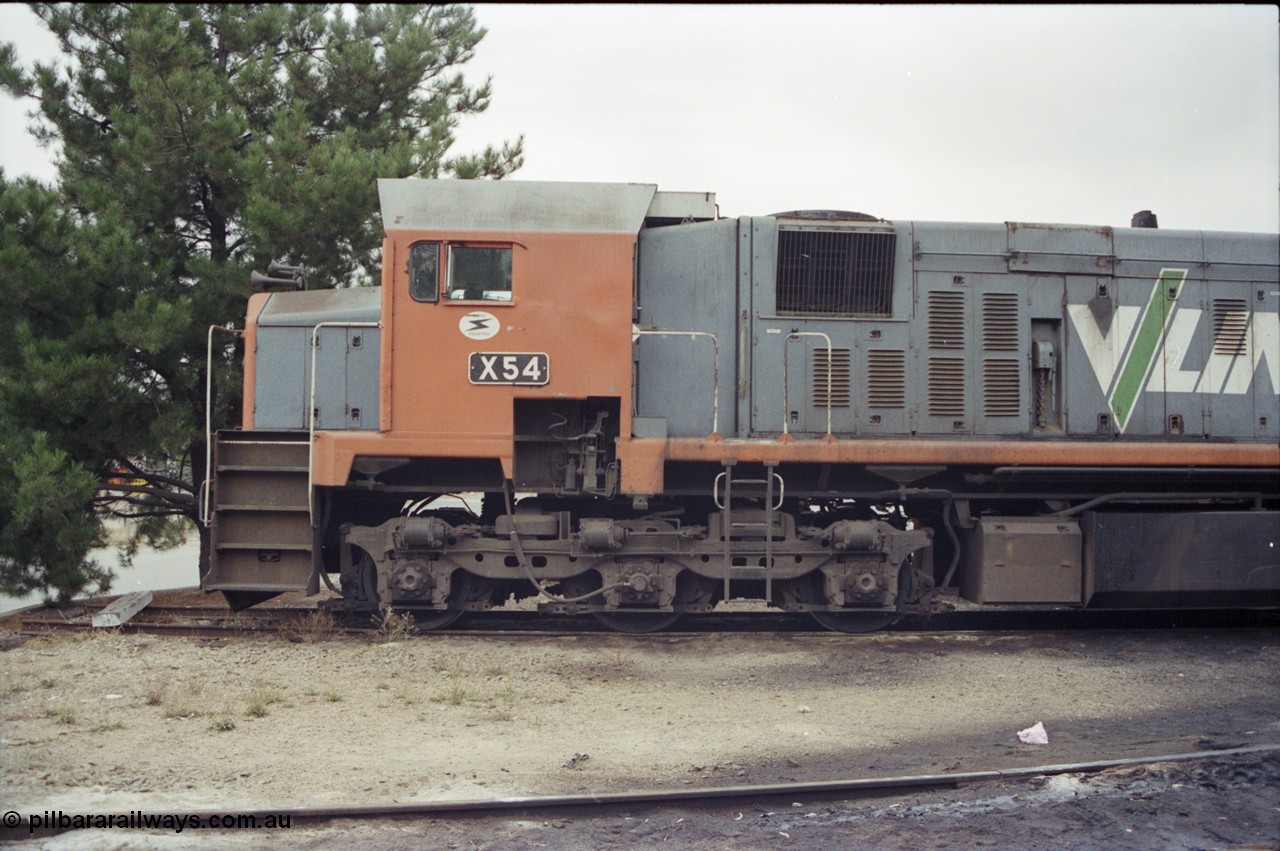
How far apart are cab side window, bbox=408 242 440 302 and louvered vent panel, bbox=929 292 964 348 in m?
4.63

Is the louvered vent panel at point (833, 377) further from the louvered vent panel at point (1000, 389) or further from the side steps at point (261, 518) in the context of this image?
the side steps at point (261, 518)

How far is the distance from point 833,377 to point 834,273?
0.99 meters

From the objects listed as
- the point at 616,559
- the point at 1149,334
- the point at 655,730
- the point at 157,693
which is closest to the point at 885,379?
the point at 1149,334

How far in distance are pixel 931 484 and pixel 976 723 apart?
3.12 m

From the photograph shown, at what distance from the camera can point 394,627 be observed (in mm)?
9141

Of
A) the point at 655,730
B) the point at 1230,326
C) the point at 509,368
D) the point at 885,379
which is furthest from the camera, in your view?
the point at 1230,326

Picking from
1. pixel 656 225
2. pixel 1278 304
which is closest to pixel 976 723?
pixel 656 225

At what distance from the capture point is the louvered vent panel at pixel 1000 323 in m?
9.56

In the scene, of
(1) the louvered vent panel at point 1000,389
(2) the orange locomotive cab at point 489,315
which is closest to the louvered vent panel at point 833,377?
(1) the louvered vent panel at point 1000,389

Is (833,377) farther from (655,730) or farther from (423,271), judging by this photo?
(655,730)

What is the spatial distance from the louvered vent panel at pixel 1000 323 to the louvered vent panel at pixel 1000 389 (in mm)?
160

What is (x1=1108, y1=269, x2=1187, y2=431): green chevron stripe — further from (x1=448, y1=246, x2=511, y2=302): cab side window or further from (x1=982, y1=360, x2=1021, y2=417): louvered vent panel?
(x1=448, y1=246, x2=511, y2=302): cab side window

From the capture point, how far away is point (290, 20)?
A: 11875 millimetres

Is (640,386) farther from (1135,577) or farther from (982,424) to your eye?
(1135,577)
